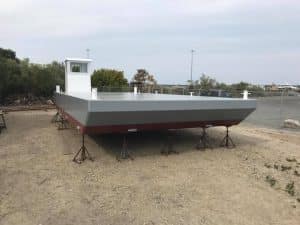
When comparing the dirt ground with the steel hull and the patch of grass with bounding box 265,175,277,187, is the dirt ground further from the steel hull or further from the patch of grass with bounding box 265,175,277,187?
the steel hull

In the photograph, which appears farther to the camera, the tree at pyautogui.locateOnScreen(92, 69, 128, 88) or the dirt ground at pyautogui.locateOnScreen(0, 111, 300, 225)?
the tree at pyautogui.locateOnScreen(92, 69, 128, 88)

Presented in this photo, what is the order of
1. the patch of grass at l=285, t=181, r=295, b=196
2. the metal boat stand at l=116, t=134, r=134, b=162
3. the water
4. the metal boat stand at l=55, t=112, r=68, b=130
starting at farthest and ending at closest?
1. the water
2. the metal boat stand at l=55, t=112, r=68, b=130
3. the metal boat stand at l=116, t=134, r=134, b=162
4. the patch of grass at l=285, t=181, r=295, b=196

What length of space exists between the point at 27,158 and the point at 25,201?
352cm

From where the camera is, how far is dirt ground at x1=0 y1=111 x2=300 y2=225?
231 inches

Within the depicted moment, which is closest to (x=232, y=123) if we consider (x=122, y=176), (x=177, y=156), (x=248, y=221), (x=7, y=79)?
(x=177, y=156)

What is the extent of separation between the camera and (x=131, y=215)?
586cm

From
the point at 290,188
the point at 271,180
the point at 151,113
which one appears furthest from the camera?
the point at 151,113

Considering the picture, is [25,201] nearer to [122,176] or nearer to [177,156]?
[122,176]

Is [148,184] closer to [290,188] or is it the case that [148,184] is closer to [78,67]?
[290,188]

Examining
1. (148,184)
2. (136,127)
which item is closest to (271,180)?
(148,184)

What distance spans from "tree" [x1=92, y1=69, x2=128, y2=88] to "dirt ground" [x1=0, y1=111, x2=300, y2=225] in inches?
867

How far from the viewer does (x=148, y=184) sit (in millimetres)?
7449

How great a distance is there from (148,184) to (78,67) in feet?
33.8

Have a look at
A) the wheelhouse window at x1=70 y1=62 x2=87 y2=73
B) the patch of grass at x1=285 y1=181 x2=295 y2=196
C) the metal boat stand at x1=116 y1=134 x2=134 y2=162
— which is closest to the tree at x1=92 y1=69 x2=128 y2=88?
the wheelhouse window at x1=70 y1=62 x2=87 y2=73
